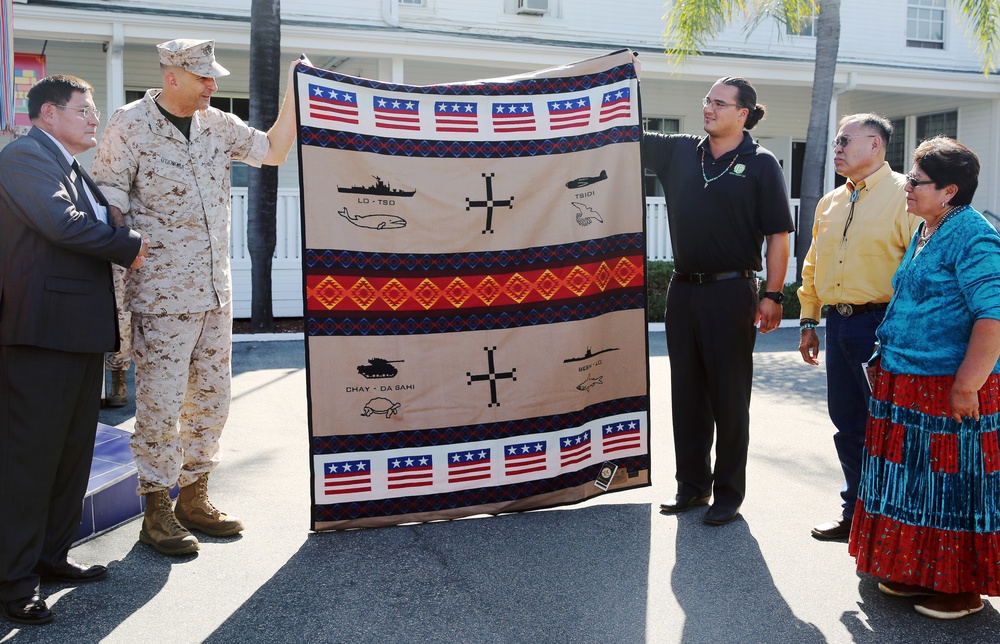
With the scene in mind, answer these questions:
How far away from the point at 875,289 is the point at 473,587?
7.36ft

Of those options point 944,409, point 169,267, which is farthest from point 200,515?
point 944,409

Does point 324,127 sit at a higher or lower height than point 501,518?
higher

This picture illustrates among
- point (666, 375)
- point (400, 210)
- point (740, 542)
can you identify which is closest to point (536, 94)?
point (400, 210)

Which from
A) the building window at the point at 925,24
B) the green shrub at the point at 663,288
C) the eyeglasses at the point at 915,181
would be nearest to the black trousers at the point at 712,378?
the eyeglasses at the point at 915,181

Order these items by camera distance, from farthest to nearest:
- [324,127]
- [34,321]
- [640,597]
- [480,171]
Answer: [480,171] < [324,127] < [640,597] < [34,321]

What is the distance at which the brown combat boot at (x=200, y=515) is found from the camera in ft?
14.5

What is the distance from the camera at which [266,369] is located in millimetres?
8930

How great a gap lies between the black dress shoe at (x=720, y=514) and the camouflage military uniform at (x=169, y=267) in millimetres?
2474

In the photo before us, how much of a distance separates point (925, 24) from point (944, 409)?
56.8 ft

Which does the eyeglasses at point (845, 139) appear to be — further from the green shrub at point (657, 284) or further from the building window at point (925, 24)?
the building window at point (925, 24)

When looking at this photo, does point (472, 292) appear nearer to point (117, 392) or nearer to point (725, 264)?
point (725, 264)

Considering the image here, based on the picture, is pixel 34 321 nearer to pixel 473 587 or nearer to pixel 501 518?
pixel 473 587

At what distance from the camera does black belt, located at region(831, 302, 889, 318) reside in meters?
4.21

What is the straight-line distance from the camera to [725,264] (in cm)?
460
